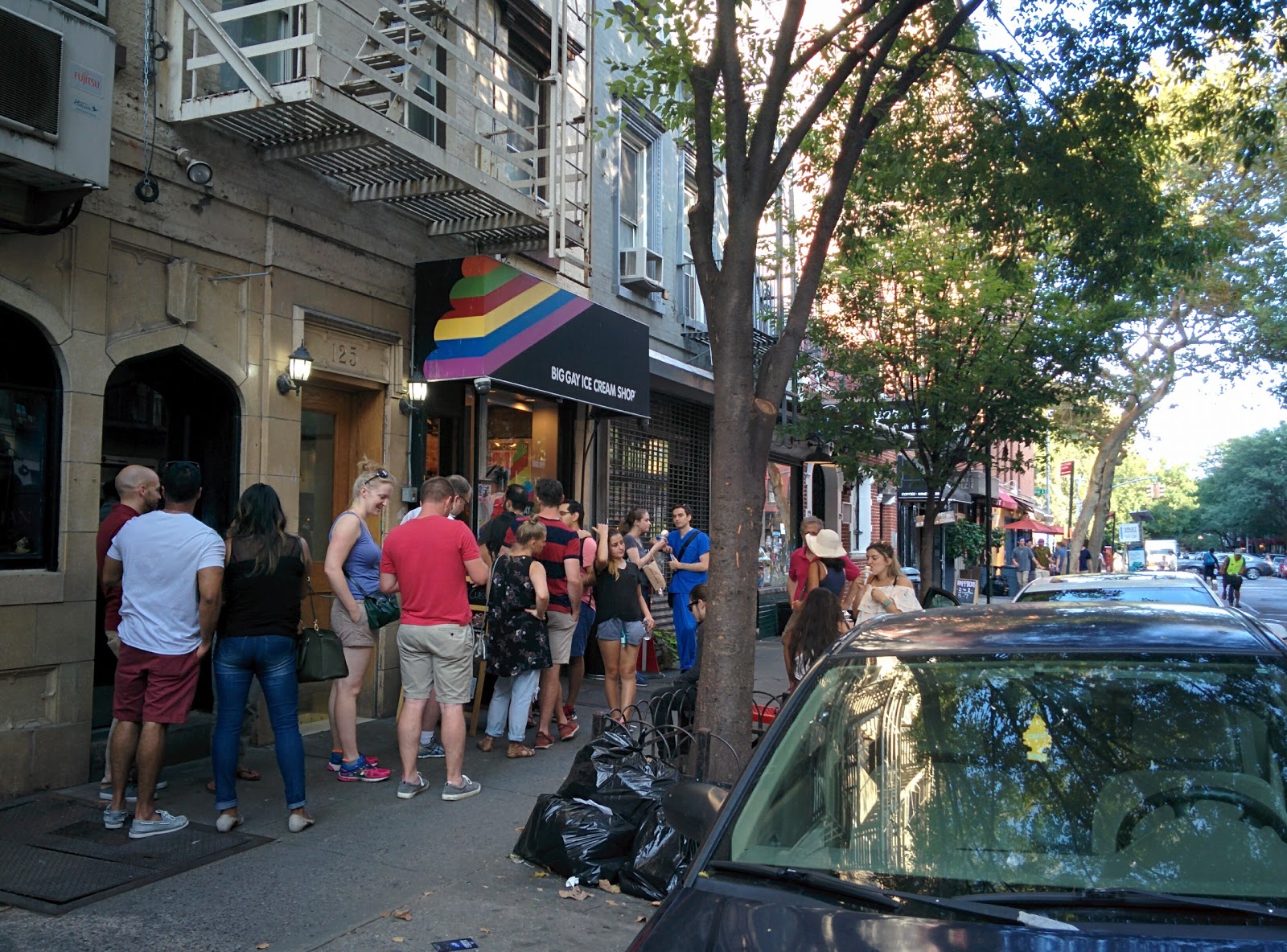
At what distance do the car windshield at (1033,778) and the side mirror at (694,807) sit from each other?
98 millimetres

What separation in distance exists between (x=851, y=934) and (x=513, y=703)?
549 cm

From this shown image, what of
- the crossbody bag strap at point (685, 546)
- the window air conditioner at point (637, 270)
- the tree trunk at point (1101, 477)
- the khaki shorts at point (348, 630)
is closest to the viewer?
the khaki shorts at point (348, 630)

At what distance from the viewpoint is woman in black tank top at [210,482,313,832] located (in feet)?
17.9

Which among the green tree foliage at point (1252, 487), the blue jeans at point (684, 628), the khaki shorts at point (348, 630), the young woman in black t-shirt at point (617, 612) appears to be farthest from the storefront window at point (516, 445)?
the green tree foliage at point (1252, 487)

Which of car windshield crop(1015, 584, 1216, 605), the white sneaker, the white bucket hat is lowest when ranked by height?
the white sneaker

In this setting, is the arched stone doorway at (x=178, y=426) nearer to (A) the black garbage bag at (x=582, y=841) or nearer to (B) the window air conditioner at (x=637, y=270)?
(A) the black garbage bag at (x=582, y=841)

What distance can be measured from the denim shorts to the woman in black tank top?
9.98 feet

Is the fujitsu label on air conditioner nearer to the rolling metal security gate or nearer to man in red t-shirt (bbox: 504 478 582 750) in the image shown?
man in red t-shirt (bbox: 504 478 582 750)

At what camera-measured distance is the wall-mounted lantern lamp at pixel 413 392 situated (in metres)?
9.11

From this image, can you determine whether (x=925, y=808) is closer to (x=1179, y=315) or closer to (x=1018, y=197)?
(x=1018, y=197)

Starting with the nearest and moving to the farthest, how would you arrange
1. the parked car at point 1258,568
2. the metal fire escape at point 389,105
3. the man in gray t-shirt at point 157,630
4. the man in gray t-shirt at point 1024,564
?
the man in gray t-shirt at point 157,630 → the metal fire escape at point 389,105 → the man in gray t-shirt at point 1024,564 → the parked car at point 1258,568

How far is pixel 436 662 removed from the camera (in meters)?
6.26

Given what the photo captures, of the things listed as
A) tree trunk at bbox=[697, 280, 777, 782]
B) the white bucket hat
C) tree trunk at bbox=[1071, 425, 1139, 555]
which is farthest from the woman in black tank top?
tree trunk at bbox=[1071, 425, 1139, 555]

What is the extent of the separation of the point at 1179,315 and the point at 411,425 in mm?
23274
